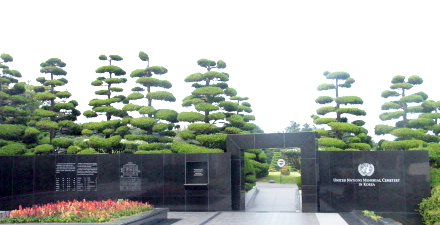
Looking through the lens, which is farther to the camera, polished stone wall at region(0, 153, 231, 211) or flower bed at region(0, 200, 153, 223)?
polished stone wall at region(0, 153, 231, 211)

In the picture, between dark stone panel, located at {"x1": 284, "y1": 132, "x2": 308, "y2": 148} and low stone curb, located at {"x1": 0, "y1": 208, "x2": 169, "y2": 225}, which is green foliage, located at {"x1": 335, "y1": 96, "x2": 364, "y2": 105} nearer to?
dark stone panel, located at {"x1": 284, "y1": 132, "x2": 308, "y2": 148}

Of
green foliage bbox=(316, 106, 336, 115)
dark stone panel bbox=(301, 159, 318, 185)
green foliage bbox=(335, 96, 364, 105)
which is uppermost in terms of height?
green foliage bbox=(335, 96, 364, 105)

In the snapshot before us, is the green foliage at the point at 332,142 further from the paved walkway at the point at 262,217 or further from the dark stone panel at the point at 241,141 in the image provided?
the dark stone panel at the point at 241,141

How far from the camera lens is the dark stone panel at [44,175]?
21.2 meters

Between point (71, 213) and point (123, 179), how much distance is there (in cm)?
675

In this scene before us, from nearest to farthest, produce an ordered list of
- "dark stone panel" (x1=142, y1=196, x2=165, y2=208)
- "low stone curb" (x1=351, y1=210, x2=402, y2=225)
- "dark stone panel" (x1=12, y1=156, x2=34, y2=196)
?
"low stone curb" (x1=351, y1=210, x2=402, y2=225) → "dark stone panel" (x1=142, y1=196, x2=165, y2=208) → "dark stone panel" (x1=12, y1=156, x2=34, y2=196)

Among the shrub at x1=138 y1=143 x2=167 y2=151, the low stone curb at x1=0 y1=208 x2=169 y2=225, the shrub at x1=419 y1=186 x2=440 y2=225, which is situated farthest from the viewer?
the shrub at x1=138 y1=143 x2=167 y2=151

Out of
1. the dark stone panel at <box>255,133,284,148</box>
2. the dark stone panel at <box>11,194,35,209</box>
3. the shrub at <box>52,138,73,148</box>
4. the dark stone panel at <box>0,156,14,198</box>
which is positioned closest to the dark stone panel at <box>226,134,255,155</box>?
the dark stone panel at <box>255,133,284,148</box>

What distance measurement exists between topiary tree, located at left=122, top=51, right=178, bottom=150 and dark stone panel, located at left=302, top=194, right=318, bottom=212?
34.8ft

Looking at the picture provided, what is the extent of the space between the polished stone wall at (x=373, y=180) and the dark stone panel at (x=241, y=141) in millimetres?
3165

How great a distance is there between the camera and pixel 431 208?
17.2 meters

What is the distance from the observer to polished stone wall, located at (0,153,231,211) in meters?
20.1

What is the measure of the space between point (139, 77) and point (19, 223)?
628 inches

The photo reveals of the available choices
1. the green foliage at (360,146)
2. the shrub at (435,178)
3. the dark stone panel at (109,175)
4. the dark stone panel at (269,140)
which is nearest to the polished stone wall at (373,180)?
the dark stone panel at (269,140)
